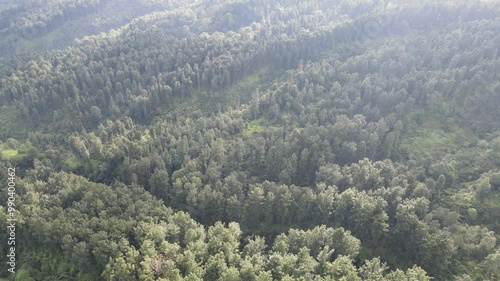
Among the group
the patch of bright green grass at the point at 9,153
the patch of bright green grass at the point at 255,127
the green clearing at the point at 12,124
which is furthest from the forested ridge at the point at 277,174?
the patch of bright green grass at the point at 9,153

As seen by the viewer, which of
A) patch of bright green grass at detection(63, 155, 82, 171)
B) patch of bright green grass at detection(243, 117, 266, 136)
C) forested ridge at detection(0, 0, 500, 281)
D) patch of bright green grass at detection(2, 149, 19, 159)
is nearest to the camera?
forested ridge at detection(0, 0, 500, 281)

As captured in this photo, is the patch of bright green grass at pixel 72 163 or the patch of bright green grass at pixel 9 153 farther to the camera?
the patch of bright green grass at pixel 9 153

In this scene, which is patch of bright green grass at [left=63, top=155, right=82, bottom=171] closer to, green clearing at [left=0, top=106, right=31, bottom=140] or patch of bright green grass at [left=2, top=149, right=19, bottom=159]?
patch of bright green grass at [left=2, top=149, right=19, bottom=159]

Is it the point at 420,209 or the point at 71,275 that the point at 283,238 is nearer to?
the point at 420,209

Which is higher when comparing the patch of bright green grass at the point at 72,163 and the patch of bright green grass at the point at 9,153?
the patch of bright green grass at the point at 9,153

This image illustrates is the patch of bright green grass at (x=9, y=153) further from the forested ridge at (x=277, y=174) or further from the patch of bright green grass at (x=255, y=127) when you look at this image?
the patch of bright green grass at (x=255, y=127)

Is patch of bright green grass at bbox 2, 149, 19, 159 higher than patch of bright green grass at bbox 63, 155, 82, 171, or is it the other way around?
patch of bright green grass at bbox 2, 149, 19, 159

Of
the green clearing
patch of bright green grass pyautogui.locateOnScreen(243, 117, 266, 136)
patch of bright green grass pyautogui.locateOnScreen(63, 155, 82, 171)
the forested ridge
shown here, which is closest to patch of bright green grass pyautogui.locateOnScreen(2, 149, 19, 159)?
the forested ridge

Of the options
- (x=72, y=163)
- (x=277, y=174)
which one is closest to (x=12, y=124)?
(x=72, y=163)
